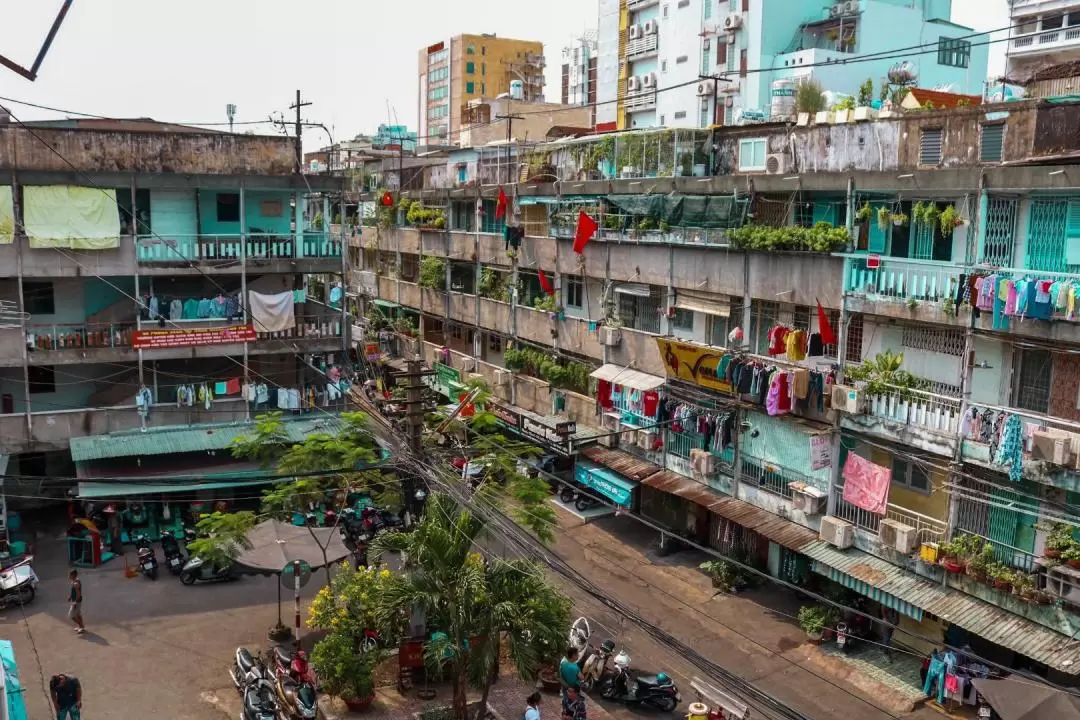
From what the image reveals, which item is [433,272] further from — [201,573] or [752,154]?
[201,573]

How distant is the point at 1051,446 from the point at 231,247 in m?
21.5

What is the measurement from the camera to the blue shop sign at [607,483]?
28.1 m

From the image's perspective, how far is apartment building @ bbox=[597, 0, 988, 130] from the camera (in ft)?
152

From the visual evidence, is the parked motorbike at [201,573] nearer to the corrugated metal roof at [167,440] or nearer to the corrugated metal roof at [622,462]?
the corrugated metal roof at [167,440]

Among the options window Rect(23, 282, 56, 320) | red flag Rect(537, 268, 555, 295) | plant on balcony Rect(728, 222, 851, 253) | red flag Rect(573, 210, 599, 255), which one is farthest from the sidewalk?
window Rect(23, 282, 56, 320)

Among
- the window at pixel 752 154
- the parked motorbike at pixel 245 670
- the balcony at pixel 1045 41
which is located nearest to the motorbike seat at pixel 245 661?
the parked motorbike at pixel 245 670

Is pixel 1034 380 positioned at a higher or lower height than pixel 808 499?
higher

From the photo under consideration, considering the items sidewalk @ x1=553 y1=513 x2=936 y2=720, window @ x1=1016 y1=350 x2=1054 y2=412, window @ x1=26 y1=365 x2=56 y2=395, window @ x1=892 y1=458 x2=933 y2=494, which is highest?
window @ x1=1016 y1=350 x2=1054 y2=412

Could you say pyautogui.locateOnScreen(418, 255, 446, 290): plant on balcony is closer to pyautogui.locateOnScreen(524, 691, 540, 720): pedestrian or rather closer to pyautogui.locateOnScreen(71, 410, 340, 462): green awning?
pyautogui.locateOnScreen(71, 410, 340, 462): green awning

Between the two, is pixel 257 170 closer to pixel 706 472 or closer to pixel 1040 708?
pixel 706 472

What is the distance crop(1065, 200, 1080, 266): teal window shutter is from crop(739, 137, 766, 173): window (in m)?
9.58

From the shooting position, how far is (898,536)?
1961 centimetres

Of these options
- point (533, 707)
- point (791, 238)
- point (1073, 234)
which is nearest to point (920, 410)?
point (1073, 234)

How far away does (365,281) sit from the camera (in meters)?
49.5
